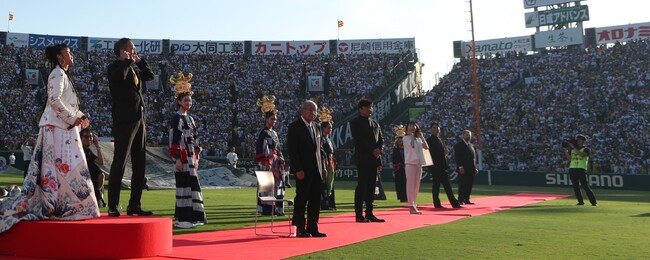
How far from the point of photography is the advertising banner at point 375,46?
53.6 metres

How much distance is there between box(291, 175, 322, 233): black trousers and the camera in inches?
313

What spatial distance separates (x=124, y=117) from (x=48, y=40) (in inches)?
1842

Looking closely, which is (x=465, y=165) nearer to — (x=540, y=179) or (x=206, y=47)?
(x=540, y=179)

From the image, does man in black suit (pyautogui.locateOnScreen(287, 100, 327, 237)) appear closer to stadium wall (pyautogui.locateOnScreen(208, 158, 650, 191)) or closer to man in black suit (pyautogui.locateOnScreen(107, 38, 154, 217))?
man in black suit (pyautogui.locateOnScreen(107, 38, 154, 217))

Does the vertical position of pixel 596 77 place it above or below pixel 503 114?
above

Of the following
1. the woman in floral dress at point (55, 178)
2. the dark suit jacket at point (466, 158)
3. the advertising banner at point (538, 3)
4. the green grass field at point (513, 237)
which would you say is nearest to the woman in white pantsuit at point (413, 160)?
the green grass field at point (513, 237)

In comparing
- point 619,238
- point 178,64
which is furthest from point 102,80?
point 619,238

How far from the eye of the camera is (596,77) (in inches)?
1590

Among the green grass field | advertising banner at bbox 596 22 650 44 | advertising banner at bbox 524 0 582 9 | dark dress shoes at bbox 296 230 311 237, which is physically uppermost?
advertising banner at bbox 524 0 582 9

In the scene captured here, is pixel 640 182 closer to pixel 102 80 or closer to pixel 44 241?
pixel 44 241

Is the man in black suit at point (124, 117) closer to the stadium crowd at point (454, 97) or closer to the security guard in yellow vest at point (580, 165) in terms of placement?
the security guard in yellow vest at point (580, 165)

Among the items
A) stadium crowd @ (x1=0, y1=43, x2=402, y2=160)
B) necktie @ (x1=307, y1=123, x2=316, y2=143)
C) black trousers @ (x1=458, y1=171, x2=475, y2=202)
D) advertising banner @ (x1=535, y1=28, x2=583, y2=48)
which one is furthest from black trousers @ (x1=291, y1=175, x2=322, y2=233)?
advertising banner @ (x1=535, y1=28, x2=583, y2=48)

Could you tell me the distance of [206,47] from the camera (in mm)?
52594

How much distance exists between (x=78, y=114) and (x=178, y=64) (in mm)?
45854
